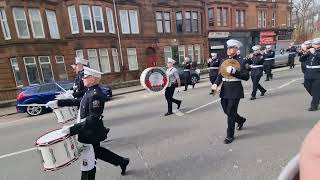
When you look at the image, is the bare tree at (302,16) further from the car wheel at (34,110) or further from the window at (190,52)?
the car wheel at (34,110)

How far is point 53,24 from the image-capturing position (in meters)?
20.6

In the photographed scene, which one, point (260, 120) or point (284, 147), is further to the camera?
point (260, 120)

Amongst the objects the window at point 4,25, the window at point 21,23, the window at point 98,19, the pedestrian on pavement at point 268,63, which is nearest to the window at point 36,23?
the window at point 21,23

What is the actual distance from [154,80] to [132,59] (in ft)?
57.6

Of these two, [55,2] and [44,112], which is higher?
[55,2]

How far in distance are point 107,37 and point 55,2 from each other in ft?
15.6

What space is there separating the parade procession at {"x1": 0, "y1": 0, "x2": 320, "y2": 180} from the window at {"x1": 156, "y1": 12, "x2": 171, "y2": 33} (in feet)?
12.3

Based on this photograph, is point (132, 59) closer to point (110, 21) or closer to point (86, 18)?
point (110, 21)

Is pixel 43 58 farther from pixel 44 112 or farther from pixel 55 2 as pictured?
pixel 44 112

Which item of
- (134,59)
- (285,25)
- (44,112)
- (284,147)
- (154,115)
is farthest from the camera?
(285,25)

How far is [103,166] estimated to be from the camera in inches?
192

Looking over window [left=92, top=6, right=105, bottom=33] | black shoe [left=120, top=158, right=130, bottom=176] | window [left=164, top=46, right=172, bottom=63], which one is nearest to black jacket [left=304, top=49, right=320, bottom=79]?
black shoe [left=120, top=158, right=130, bottom=176]

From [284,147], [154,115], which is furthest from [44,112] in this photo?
[284,147]

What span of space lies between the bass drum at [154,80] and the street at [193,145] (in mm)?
952
